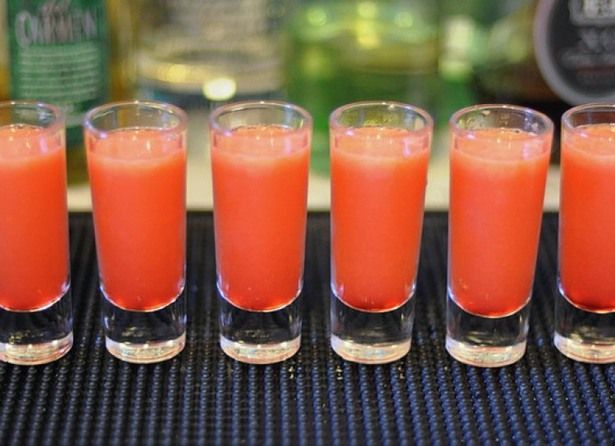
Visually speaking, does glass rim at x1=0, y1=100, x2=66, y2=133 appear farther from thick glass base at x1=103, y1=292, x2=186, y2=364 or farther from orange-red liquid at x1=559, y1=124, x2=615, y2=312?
orange-red liquid at x1=559, y1=124, x2=615, y2=312

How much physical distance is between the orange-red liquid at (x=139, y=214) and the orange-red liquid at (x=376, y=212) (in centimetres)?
15

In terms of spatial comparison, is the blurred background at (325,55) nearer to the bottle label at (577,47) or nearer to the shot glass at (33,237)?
the bottle label at (577,47)

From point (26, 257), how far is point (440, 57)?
2.33ft

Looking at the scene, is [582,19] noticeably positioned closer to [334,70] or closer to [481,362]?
[334,70]

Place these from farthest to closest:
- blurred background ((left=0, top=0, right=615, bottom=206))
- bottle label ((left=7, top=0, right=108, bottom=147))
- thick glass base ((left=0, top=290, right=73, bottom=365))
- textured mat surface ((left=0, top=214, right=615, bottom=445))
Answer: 1. blurred background ((left=0, top=0, right=615, bottom=206))
2. bottle label ((left=7, top=0, right=108, bottom=147))
3. thick glass base ((left=0, top=290, right=73, bottom=365))
4. textured mat surface ((left=0, top=214, right=615, bottom=445))

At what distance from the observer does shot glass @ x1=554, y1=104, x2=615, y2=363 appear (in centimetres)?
109

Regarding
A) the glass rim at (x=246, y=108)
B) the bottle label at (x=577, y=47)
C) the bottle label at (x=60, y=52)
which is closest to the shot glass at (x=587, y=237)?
the glass rim at (x=246, y=108)

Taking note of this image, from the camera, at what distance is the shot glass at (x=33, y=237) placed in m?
1.06

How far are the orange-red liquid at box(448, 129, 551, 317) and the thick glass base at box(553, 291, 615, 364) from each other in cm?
6

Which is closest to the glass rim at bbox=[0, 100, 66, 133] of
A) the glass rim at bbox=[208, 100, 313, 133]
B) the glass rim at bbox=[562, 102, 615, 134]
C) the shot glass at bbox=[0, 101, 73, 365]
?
the shot glass at bbox=[0, 101, 73, 365]

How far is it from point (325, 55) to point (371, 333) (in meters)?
0.52

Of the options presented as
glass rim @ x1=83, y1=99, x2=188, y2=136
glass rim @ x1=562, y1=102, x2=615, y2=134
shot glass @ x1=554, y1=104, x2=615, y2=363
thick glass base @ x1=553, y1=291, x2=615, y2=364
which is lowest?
thick glass base @ x1=553, y1=291, x2=615, y2=364

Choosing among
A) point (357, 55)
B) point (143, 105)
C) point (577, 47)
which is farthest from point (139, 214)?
point (577, 47)

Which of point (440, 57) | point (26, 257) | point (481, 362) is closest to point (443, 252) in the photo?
point (481, 362)
